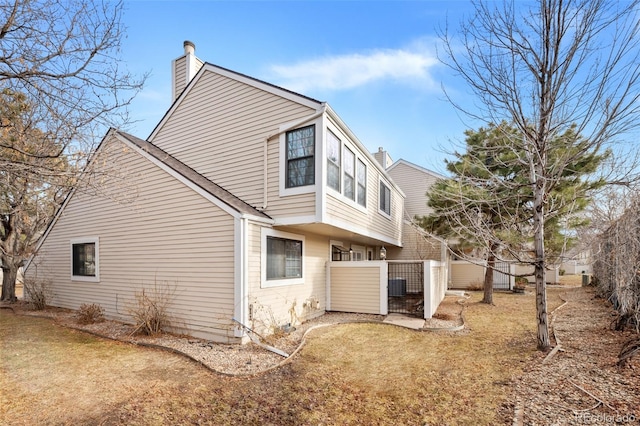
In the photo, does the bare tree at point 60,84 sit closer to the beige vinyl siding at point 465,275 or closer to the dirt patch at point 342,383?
the dirt patch at point 342,383

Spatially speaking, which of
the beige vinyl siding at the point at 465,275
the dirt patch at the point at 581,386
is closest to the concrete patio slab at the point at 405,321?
the dirt patch at the point at 581,386

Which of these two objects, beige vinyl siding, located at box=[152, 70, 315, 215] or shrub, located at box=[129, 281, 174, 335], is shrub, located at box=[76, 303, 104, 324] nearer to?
shrub, located at box=[129, 281, 174, 335]

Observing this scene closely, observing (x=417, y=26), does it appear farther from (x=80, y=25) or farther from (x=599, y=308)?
(x=599, y=308)

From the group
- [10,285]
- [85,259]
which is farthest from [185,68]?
[10,285]

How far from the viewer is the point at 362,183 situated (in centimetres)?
1087

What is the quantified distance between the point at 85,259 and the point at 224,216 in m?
6.28

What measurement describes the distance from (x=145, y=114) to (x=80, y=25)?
1.73m

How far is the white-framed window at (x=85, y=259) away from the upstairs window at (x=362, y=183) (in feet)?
27.2

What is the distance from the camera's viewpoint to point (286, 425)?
12.7 ft

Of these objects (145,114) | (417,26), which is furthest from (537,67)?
(145,114)

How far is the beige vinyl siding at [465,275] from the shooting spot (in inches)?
741

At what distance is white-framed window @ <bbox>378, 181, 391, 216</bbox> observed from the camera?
43.9 feet

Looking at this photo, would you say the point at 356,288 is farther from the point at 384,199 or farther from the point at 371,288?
the point at 384,199

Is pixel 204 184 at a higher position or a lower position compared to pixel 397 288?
higher
